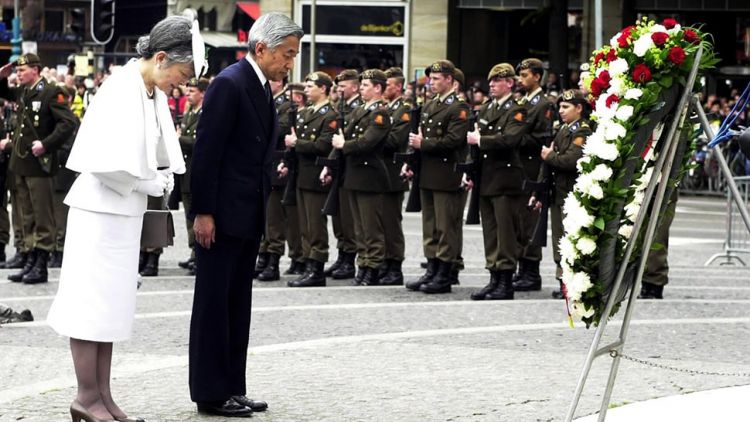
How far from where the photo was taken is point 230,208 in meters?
7.82

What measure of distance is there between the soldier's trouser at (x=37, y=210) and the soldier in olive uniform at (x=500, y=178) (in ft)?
13.4

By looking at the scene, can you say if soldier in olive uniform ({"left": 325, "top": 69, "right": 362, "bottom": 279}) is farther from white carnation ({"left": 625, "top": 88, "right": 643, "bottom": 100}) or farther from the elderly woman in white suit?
white carnation ({"left": 625, "top": 88, "right": 643, "bottom": 100})

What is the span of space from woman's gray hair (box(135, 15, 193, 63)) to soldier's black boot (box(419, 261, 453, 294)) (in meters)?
6.64

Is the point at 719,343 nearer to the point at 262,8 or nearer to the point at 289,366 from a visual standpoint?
the point at 289,366

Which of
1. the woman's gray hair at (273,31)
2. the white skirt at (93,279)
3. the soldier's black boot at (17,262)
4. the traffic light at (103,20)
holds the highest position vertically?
the traffic light at (103,20)

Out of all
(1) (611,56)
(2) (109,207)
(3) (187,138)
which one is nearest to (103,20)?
(3) (187,138)

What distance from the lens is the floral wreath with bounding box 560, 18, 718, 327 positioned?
6.34 meters

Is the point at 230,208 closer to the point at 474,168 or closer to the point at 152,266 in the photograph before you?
the point at 474,168

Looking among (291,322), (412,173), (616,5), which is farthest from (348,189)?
(616,5)

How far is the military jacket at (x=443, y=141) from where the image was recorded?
14.0 meters

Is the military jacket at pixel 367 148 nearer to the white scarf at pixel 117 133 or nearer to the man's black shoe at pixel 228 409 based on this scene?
the man's black shoe at pixel 228 409

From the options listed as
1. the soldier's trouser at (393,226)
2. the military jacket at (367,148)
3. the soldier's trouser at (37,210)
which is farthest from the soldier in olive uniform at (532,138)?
the soldier's trouser at (37,210)

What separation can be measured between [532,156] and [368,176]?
168cm

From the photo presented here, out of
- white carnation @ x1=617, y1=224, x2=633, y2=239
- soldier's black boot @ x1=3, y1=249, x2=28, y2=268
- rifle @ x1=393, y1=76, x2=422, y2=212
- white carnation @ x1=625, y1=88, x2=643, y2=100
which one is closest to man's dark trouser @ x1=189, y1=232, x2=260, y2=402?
white carnation @ x1=617, y1=224, x2=633, y2=239
